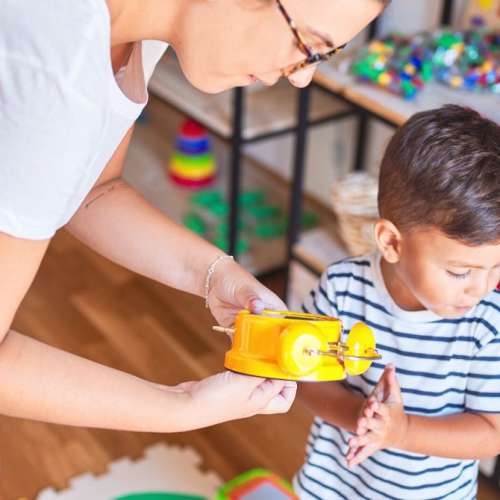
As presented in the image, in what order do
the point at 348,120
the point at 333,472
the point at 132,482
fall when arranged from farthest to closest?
the point at 348,120
the point at 132,482
the point at 333,472

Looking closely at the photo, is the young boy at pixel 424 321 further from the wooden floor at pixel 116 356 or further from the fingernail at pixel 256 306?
the wooden floor at pixel 116 356

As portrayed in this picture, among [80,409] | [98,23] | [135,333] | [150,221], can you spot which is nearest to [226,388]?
[80,409]

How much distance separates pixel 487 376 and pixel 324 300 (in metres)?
0.25

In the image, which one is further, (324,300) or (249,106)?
(249,106)

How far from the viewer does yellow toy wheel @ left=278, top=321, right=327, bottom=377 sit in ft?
2.86

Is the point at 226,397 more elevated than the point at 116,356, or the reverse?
the point at 116,356

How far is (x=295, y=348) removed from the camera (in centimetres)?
87

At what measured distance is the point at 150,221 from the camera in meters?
1.15

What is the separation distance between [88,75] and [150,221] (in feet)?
1.27

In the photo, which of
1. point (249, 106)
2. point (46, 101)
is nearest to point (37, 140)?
point (46, 101)

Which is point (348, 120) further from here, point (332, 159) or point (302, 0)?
point (302, 0)

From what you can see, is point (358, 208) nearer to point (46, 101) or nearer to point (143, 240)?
point (143, 240)

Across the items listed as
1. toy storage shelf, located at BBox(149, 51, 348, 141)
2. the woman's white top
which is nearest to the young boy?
the woman's white top

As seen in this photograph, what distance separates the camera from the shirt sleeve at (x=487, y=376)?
1.11 metres
